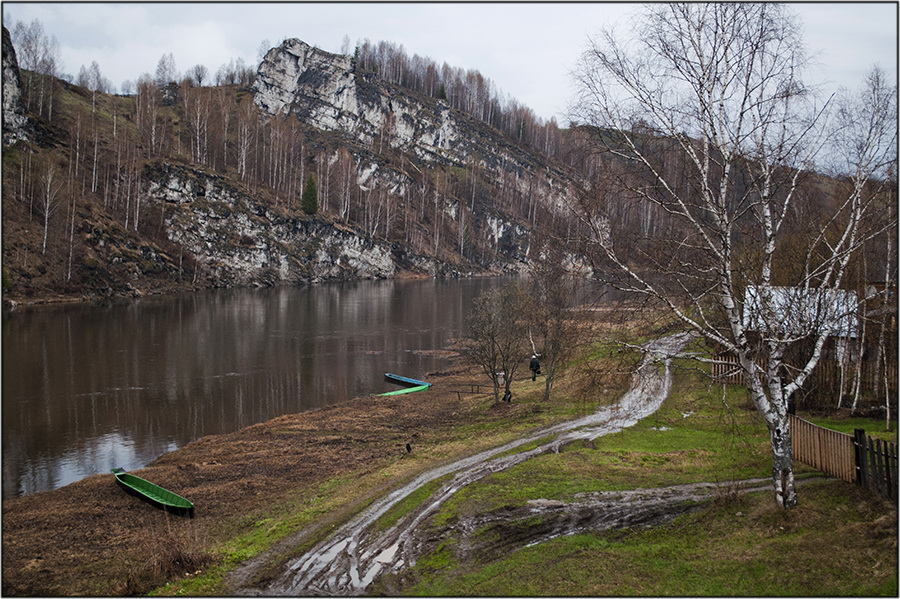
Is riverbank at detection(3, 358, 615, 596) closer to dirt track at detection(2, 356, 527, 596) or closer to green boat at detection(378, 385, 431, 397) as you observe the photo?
dirt track at detection(2, 356, 527, 596)

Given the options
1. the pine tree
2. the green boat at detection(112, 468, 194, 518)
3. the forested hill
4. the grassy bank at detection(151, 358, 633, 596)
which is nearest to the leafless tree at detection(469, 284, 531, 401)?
the grassy bank at detection(151, 358, 633, 596)

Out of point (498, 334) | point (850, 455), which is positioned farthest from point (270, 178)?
point (850, 455)

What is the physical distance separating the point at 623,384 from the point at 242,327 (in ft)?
165

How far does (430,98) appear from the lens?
7087 inches

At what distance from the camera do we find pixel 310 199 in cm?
11456

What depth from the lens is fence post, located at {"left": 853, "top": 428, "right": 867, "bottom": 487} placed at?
1131cm

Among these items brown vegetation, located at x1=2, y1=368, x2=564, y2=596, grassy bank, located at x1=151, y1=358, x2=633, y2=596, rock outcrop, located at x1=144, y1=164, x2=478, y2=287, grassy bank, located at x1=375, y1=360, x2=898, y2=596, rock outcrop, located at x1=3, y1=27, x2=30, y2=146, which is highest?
rock outcrop, located at x1=3, y1=27, x2=30, y2=146

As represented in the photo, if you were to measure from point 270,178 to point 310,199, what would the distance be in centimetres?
1139

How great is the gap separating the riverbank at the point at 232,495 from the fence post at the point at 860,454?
1131cm

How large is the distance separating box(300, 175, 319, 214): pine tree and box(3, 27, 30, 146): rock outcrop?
43893 mm

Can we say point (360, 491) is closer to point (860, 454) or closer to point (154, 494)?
point (154, 494)

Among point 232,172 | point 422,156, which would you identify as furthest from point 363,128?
point 232,172

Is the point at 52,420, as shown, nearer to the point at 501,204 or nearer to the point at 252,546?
the point at 252,546

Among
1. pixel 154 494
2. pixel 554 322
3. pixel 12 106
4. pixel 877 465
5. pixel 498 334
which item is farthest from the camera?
pixel 12 106
